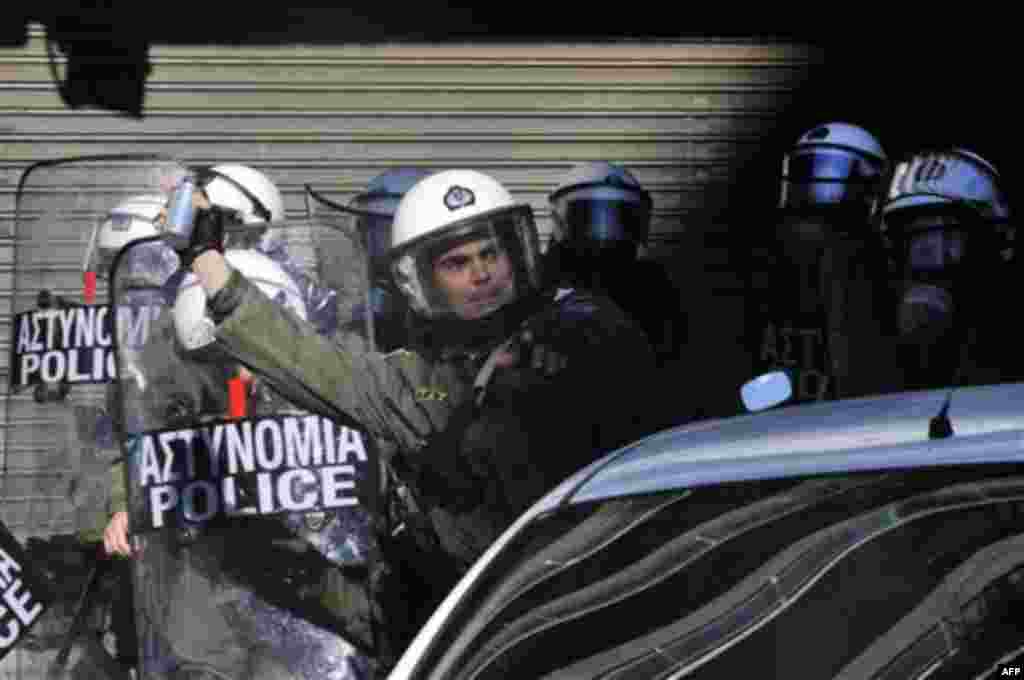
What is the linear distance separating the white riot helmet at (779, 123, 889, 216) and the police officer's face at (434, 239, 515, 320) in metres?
1.42

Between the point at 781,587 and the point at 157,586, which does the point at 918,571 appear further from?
the point at 157,586

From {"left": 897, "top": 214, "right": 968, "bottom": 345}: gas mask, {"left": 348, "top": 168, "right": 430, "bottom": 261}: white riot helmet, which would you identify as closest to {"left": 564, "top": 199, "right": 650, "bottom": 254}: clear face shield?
{"left": 348, "top": 168, "right": 430, "bottom": 261}: white riot helmet

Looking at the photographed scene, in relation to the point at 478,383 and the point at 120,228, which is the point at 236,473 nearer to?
the point at 478,383

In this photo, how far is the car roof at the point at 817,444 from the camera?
11.1 feet

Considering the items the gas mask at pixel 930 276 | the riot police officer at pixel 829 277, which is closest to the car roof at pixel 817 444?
the gas mask at pixel 930 276

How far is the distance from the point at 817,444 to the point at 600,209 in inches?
180

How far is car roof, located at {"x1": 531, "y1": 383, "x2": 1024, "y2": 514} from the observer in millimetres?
3379

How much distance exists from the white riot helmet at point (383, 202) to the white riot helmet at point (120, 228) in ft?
1.91

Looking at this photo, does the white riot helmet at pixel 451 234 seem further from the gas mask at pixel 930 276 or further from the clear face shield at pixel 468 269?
the gas mask at pixel 930 276

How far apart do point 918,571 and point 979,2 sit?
7315 mm

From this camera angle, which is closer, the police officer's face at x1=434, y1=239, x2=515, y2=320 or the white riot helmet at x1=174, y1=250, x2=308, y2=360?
the white riot helmet at x1=174, y1=250, x2=308, y2=360

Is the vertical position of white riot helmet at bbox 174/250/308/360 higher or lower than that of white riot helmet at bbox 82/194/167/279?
lower

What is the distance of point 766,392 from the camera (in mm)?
3990

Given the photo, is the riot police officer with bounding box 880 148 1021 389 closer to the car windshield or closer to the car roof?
the car roof
